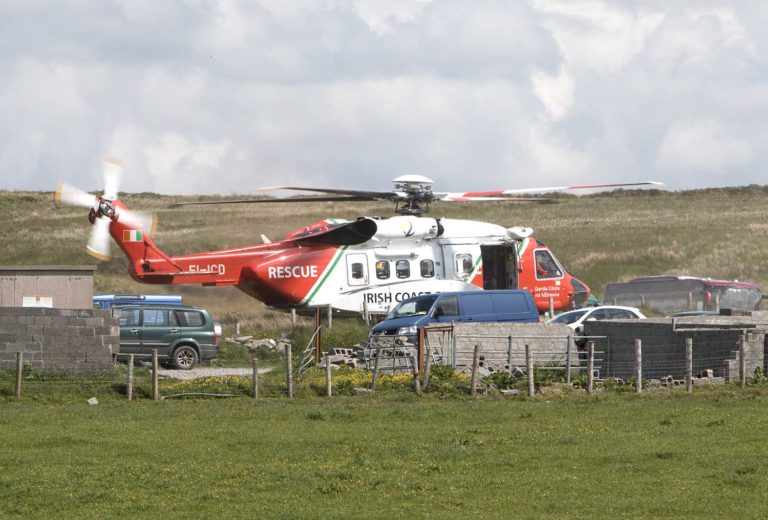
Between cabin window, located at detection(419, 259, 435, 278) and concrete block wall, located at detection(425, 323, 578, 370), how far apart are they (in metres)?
7.95

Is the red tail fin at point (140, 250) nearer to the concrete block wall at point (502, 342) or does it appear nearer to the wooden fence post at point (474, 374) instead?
the concrete block wall at point (502, 342)

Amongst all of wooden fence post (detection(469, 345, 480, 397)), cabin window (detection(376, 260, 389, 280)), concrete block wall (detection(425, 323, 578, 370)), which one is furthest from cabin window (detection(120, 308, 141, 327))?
wooden fence post (detection(469, 345, 480, 397))

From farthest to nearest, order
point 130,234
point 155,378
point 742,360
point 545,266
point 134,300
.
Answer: point 545,266, point 134,300, point 130,234, point 742,360, point 155,378

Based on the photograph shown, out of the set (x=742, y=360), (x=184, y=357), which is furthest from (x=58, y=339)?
(x=742, y=360)

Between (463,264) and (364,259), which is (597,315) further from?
(364,259)

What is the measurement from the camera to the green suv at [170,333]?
109ft

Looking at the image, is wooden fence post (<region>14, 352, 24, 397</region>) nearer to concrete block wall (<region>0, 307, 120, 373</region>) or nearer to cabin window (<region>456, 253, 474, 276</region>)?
concrete block wall (<region>0, 307, 120, 373</region>)

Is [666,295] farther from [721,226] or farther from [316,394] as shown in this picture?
[721,226]

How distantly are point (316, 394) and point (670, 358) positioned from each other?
26.9 feet

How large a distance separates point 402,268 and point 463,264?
1979 millimetres

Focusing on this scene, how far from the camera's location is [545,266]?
3978 centimetres

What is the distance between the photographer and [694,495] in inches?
556

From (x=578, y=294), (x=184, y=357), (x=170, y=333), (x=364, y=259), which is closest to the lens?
(x=170, y=333)

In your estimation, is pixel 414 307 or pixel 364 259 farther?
pixel 364 259
